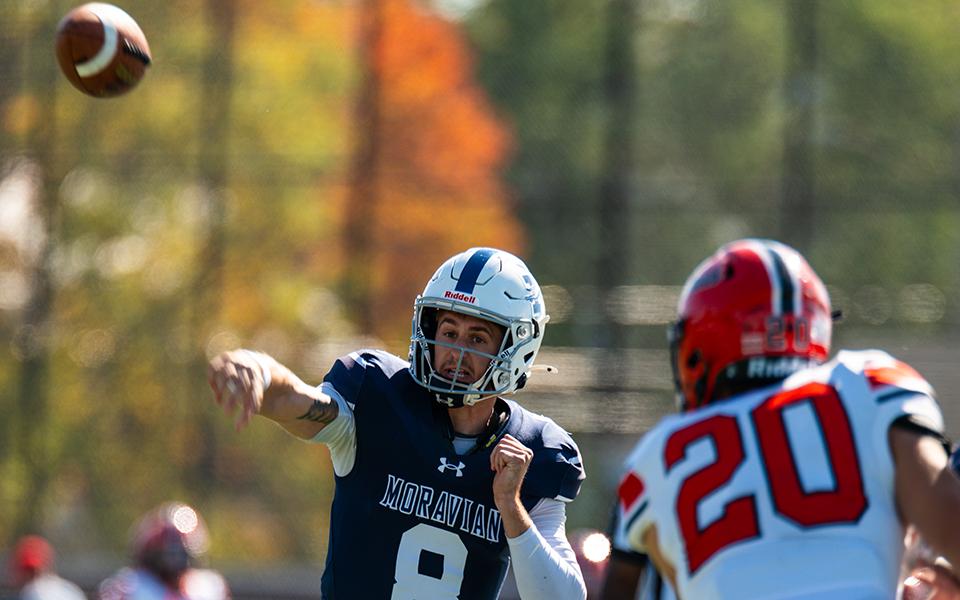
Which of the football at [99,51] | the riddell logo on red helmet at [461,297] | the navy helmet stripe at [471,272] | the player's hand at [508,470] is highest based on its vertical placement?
the football at [99,51]

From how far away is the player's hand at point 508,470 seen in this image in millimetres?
2867

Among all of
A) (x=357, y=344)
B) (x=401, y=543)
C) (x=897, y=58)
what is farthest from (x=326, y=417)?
(x=897, y=58)

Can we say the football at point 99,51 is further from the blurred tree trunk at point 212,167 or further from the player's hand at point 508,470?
the blurred tree trunk at point 212,167

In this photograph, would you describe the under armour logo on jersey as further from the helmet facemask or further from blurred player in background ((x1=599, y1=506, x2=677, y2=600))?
blurred player in background ((x1=599, y1=506, x2=677, y2=600))

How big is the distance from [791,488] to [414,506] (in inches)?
48.3

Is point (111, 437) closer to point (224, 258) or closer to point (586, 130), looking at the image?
point (224, 258)

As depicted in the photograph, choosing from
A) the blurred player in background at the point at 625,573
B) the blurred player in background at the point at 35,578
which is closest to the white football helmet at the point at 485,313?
the blurred player in background at the point at 625,573

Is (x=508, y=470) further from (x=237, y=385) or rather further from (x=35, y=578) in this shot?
(x=35, y=578)

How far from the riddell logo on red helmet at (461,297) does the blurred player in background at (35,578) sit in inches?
255

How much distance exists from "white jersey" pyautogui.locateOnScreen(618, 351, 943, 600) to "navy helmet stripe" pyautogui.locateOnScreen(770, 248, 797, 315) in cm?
16

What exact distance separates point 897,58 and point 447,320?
10.8 m

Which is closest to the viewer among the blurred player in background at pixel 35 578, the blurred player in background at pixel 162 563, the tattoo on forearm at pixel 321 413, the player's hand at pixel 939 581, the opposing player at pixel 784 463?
the opposing player at pixel 784 463

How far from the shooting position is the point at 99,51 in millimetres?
4555

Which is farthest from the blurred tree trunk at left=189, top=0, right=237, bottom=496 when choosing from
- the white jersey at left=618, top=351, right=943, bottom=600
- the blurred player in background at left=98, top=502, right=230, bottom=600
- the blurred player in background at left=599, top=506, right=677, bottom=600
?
the white jersey at left=618, top=351, right=943, bottom=600
